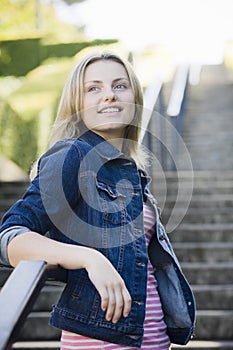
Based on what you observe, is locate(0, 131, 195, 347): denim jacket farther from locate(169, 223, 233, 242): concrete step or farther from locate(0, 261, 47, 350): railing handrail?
locate(169, 223, 233, 242): concrete step

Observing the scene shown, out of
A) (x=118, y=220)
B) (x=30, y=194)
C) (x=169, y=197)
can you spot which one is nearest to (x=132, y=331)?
(x=118, y=220)

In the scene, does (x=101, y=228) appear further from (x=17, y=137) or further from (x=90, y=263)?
(x=17, y=137)

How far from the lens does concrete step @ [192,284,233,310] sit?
448 centimetres

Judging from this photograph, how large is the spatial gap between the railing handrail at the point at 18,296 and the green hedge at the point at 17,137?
732 centimetres

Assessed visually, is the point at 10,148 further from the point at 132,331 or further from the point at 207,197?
the point at 132,331

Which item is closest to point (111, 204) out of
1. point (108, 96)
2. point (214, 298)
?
point (108, 96)

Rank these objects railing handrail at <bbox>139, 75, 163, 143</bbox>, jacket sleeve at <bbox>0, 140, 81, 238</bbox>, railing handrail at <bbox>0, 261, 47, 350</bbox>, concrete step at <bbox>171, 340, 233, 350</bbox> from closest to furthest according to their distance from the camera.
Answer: railing handrail at <bbox>0, 261, 47, 350</bbox>
jacket sleeve at <bbox>0, 140, 81, 238</bbox>
concrete step at <bbox>171, 340, 233, 350</bbox>
railing handrail at <bbox>139, 75, 163, 143</bbox>

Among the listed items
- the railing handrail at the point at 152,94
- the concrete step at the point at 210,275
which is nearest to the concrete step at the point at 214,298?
the concrete step at the point at 210,275

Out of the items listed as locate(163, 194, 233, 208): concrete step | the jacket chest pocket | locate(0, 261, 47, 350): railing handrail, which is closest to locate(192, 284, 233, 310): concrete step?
locate(163, 194, 233, 208): concrete step

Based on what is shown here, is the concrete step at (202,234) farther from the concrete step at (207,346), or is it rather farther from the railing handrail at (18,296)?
the railing handrail at (18,296)

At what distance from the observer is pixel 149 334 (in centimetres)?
194

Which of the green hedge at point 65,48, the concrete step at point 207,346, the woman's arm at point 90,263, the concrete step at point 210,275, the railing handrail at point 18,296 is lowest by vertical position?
the green hedge at point 65,48

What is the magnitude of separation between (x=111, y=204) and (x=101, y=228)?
69mm

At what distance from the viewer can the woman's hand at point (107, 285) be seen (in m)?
1.65
